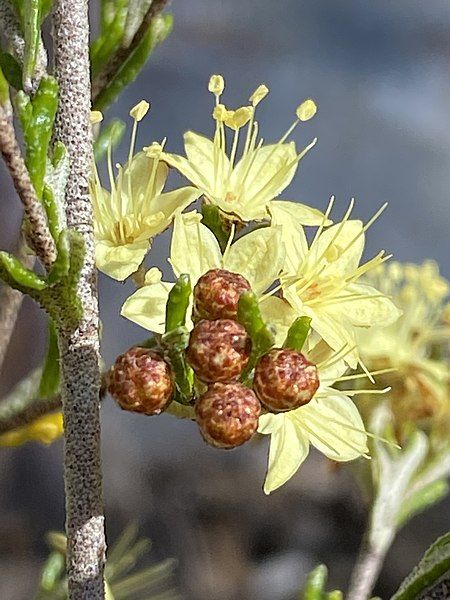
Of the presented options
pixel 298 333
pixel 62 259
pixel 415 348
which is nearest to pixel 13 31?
pixel 62 259

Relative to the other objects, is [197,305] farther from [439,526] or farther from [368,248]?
[368,248]

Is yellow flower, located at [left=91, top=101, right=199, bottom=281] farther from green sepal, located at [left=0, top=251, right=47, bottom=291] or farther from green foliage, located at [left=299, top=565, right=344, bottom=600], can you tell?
green foliage, located at [left=299, top=565, right=344, bottom=600]

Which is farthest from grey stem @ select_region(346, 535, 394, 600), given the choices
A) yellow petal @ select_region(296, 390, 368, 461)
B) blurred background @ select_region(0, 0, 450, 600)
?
blurred background @ select_region(0, 0, 450, 600)

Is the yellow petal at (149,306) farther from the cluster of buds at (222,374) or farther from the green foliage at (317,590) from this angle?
the green foliage at (317,590)

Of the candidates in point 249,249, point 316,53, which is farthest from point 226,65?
point 249,249

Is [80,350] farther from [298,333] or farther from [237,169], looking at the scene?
[237,169]
